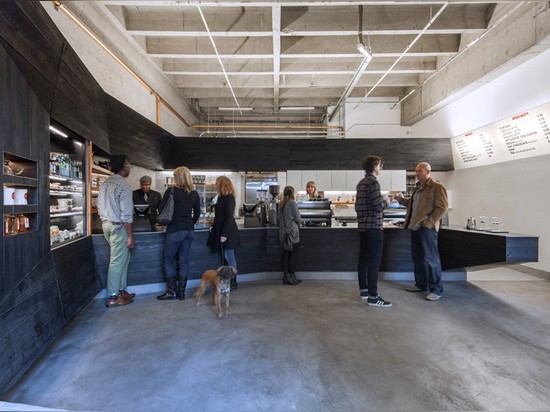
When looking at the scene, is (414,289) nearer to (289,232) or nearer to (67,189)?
(289,232)

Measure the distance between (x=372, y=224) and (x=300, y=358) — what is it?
1861 mm

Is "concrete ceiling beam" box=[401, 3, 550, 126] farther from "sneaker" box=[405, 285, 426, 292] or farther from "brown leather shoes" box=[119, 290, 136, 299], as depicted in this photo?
"brown leather shoes" box=[119, 290, 136, 299]

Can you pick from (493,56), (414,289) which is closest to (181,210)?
(414,289)

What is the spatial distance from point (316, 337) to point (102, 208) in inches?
108

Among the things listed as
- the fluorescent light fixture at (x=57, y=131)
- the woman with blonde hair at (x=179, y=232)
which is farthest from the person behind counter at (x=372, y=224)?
the fluorescent light fixture at (x=57, y=131)

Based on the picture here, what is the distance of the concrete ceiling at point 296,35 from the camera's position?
4801 millimetres

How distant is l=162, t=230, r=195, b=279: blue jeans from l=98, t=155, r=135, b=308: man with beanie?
0.45 meters

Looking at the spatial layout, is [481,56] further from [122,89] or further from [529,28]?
[122,89]

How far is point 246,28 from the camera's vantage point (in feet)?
16.1

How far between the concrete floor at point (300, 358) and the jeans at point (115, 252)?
0.31m

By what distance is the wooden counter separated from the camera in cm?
389

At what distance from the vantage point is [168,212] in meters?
3.60

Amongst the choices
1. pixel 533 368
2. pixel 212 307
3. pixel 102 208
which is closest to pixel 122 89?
pixel 102 208

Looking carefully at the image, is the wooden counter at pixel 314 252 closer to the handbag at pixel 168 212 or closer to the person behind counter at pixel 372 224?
the handbag at pixel 168 212
